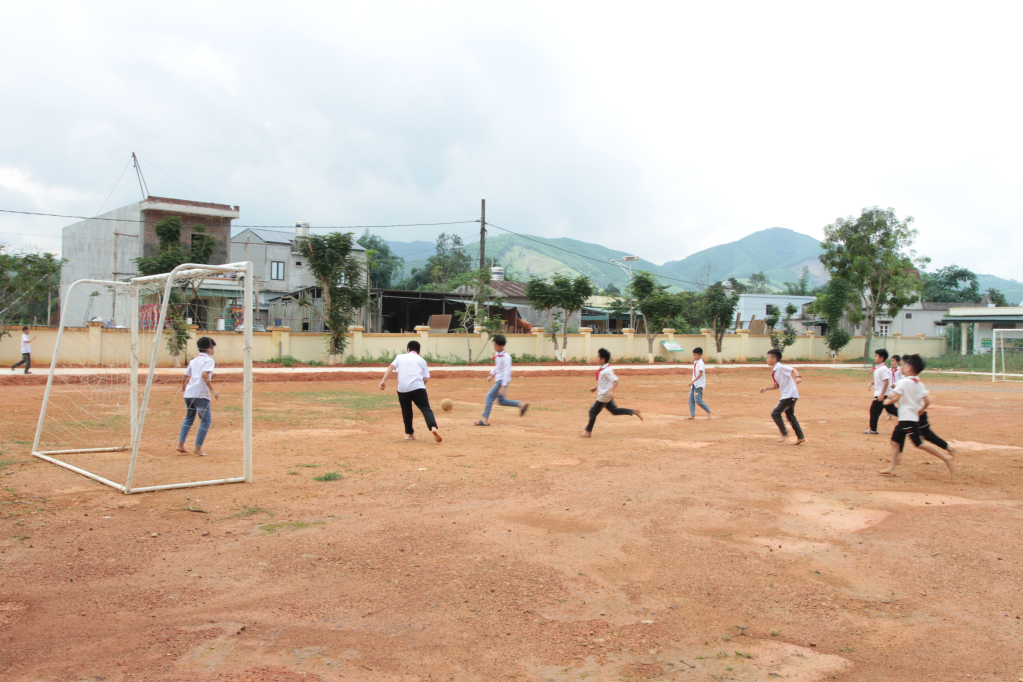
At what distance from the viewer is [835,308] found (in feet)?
136

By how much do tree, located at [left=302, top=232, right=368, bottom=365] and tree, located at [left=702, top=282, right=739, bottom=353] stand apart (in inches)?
718

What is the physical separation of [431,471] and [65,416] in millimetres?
7536

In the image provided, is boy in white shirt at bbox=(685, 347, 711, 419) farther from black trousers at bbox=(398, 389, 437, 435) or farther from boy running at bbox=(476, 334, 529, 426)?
black trousers at bbox=(398, 389, 437, 435)

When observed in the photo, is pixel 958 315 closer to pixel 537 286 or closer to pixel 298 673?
pixel 537 286

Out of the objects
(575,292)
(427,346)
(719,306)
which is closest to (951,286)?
(719,306)

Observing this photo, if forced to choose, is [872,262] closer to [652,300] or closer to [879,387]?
[652,300]

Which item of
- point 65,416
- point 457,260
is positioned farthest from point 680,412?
point 457,260

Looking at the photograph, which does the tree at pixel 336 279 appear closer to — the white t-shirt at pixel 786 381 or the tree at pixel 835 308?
the white t-shirt at pixel 786 381

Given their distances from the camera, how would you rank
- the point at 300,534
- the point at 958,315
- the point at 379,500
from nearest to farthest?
1. the point at 300,534
2. the point at 379,500
3. the point at 958,315

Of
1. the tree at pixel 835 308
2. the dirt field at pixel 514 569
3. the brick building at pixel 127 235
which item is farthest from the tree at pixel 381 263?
the dirt field at pixel 514 569

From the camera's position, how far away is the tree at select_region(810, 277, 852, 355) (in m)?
41.3

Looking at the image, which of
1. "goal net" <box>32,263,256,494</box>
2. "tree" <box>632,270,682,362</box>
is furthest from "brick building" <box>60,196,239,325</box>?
"goal net" <box>32,263,256,494</box>

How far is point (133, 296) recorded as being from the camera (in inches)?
333

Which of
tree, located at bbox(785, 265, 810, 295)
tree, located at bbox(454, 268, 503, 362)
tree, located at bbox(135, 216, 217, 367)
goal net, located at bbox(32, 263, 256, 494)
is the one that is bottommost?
goal net, located at bbox(32, 263, 256, 494)
